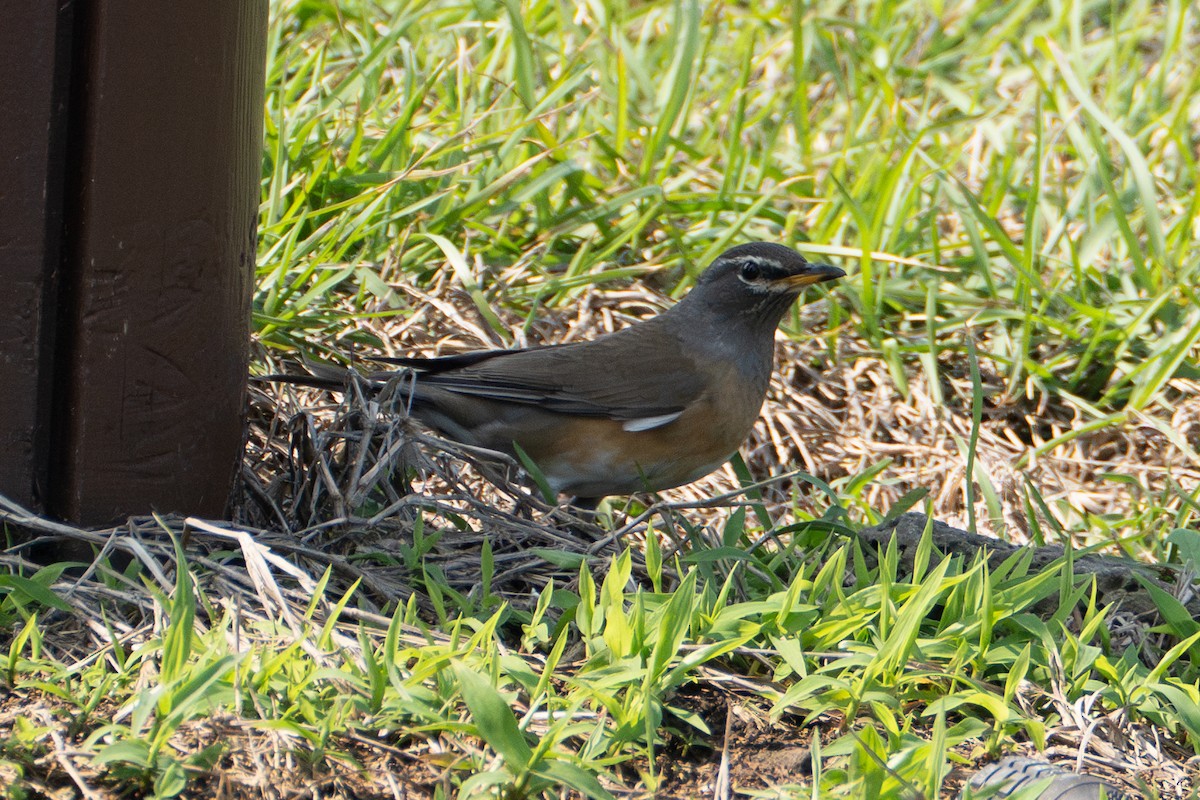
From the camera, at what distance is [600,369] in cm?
541

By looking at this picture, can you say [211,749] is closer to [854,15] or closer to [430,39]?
[430,39]

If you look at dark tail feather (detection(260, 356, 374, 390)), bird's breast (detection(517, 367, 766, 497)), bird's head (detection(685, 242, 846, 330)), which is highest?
bird's head (detection(685, 242, 846, 330))

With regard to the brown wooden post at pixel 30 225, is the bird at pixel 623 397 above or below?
below

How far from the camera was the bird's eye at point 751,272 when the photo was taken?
5520 mm

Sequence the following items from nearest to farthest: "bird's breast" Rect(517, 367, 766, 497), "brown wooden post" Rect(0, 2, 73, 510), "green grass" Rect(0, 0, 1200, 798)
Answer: "green grass" Rect(0, 0, 1200, 798)
"brown wooden post" Rect(0, 2, 73, 510)
"bird's breast" Rect(517, 367, 766, 497)

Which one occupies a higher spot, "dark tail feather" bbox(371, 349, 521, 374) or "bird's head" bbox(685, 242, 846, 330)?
"bird's head" bbox(685, 242, 846, 330)

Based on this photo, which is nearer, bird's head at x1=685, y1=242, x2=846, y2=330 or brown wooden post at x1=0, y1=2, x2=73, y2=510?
brown wooden post at x1=0, y1=2, x2=73, y2=510

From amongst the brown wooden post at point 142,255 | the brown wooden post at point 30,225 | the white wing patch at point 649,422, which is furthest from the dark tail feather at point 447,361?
the brown wooden post at point 30,225

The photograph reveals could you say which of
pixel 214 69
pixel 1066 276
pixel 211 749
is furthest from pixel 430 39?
pixel 211 749

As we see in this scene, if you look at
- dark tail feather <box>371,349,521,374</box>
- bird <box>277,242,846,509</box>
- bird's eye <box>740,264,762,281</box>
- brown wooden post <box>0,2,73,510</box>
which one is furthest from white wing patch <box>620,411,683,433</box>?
brown wooden post <box>0,2,73,510</box>

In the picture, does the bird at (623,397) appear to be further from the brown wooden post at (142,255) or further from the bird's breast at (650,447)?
the brown wooden post at (142,255)

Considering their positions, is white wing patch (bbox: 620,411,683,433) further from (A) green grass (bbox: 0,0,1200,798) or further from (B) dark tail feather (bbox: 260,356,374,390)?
(B) dark tail feather (bbox: 260,356,374,390)

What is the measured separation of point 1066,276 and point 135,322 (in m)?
4.32

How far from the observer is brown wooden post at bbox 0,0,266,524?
3408 mm
